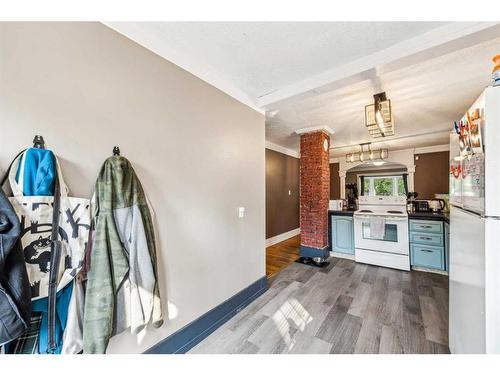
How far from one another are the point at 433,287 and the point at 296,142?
11.0 ft

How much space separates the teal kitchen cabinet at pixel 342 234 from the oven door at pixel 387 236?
0.12 meters

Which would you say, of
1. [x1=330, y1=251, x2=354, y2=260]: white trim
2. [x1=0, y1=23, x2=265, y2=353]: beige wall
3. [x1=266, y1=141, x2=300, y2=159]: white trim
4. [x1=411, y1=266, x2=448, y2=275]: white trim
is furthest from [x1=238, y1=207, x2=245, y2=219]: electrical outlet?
[x1=411, y1=266, x2=448, y2=275]: white trim

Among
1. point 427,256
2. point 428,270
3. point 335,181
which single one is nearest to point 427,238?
point 427,256

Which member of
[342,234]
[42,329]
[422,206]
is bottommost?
[342,234]

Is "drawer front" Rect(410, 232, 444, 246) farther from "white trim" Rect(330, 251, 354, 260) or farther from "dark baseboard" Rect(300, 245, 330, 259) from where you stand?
"dark baseboard" Rect(300, 245, 330, 259)

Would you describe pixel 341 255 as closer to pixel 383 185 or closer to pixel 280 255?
pixel 280 255

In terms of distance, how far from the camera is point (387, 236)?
3.04m

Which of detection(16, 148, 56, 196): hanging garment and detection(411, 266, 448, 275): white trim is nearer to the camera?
detection(16, 148, 56, 196): hanging garment

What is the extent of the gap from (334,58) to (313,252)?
117 inches

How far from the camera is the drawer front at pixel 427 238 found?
2793 mm

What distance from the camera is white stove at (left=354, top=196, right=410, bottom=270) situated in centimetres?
294

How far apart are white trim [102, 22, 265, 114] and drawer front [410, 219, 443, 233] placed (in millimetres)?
3129

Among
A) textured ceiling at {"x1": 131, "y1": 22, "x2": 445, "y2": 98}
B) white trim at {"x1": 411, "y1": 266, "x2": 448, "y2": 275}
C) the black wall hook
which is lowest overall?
white trim at {"x1": 411, "y1": 266, "x2": 448, "y2": 275}
